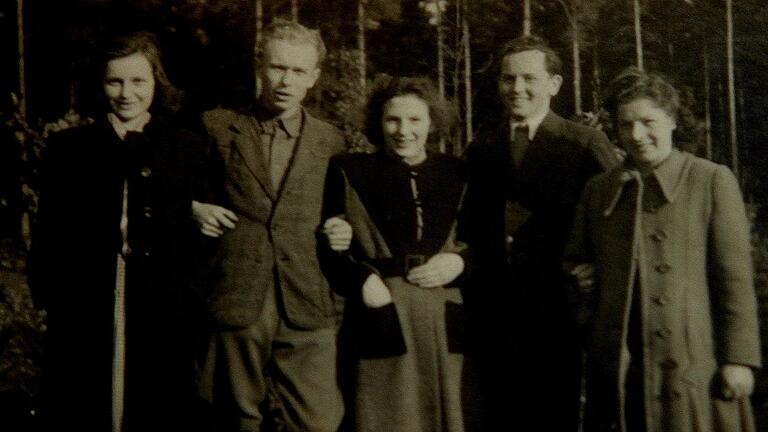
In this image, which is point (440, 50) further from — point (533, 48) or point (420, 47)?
point (533, 48)

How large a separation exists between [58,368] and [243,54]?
2.42 metres

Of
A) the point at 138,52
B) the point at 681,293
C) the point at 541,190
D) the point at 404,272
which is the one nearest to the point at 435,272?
the point at 404,272

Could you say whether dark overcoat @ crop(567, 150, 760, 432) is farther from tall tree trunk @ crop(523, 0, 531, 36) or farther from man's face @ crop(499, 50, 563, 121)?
tall tree trunk @ crop(523, 0, 531, 36)

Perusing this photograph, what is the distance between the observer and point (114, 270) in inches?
131

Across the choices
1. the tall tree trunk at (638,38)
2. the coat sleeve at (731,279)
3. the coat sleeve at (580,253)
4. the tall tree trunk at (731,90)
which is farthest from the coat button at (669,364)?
the tall tree trunk at (638,38)

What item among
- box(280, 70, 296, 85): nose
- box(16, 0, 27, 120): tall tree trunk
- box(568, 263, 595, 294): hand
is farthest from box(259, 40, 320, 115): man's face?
box(16, 0, 27, 120): tall tree trunk

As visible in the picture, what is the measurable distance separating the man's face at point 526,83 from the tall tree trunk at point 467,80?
0.84 m

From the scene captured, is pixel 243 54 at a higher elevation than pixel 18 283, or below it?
higher

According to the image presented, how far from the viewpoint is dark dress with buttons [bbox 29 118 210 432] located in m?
3.32

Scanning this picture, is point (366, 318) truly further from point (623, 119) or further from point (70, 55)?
point (70, 55)

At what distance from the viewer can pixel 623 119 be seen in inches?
118

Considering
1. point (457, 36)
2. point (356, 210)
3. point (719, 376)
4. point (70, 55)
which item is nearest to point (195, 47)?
point (70, 55)

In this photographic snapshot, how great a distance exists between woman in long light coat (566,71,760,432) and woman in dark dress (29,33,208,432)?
1.62 m

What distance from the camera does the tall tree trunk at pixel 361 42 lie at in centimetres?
464
